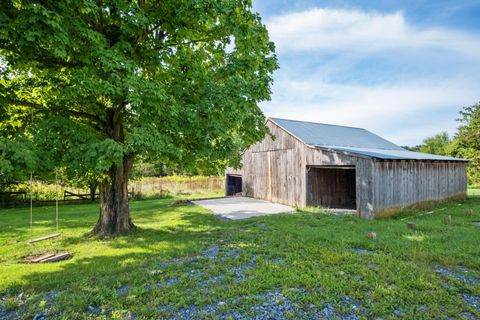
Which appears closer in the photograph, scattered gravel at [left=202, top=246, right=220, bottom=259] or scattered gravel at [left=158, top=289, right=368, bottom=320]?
scattered gravel at [left=158, top=289, right=368, bottom=320]

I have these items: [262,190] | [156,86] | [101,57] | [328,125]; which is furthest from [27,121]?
[328,125]

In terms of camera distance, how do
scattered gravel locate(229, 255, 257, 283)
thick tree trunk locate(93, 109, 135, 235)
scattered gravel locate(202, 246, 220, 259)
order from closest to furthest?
scattered gravel locate(229, 255, 257, 283) → scattered gravel locate(202, 246, 220, 259) → thick tree trunk locate(93, 109, 135, 235)

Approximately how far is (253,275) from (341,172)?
11.8 metres

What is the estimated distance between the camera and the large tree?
17.1ft

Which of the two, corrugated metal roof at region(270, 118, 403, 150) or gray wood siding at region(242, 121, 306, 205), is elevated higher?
corrugated metal roof at region(270, 118, 403, 150)

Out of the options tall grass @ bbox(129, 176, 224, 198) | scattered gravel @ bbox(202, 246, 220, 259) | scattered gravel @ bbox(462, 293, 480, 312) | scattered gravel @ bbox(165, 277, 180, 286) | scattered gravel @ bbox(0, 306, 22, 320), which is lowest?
scattered gravel @ bbox(0, 306, 22, 320)

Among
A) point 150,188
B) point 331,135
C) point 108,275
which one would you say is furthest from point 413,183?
point 150,188

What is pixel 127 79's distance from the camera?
5.32m

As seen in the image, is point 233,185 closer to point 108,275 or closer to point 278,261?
point 278,261

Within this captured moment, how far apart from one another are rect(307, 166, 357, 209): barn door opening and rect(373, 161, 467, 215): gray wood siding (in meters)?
2.49

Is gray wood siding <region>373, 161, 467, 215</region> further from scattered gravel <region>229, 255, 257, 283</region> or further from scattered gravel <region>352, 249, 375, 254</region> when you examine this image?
scattered gravel <region>229, 255, 257, 283</region>

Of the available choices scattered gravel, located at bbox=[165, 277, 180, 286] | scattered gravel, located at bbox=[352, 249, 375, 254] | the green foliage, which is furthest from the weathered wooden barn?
scattered gravel, located at bbox=[165, 277, 180, 286]

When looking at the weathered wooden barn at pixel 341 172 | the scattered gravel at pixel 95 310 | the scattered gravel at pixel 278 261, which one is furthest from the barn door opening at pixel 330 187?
the scattered gravel at pixel 95 310

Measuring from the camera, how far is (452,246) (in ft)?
19.0
